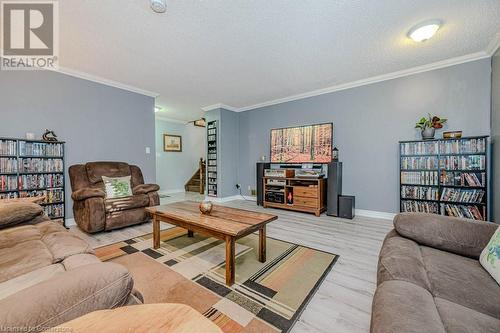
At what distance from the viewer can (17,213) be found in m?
1.61

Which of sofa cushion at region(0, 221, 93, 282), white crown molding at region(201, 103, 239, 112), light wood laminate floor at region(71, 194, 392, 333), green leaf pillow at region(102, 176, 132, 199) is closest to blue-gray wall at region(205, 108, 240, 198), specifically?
white crown molding at region(201, 103, 239, 112)

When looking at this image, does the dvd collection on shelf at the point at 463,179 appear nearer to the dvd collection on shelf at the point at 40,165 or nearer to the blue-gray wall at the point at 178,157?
the dvd collection on shelf at the point at 40,165

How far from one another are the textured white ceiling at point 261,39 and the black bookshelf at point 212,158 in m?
1.67

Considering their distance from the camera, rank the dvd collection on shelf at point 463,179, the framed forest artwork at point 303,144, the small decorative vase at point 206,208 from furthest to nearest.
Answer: the framed forest artwork at point 303,144, the dvd collection on shelf at point 463,179, the small decorative vase at point 206,208

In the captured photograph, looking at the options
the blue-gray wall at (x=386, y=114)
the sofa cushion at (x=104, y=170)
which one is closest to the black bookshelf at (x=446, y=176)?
the blue-gray wall at (x=386, y=114)

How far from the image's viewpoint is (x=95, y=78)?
3492 millimetres

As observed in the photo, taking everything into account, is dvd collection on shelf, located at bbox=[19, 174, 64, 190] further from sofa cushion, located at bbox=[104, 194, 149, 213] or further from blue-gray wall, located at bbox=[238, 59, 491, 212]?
blue-gray wall, located at bbox=[238, 59, 491, 212]

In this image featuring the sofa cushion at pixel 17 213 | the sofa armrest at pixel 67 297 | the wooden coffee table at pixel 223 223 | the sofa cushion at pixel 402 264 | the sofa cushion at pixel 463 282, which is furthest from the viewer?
the wooden coffee table at pixel 223 223

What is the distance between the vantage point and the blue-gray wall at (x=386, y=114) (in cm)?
292

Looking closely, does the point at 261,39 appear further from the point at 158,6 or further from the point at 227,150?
the point at 227,150

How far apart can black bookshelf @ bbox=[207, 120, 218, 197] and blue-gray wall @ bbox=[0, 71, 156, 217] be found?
149cm

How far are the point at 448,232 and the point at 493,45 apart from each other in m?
2.92

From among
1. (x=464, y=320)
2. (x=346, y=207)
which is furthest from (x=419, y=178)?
(x=464, y=320)

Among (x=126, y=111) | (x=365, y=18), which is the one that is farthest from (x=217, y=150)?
(x=365, y=18)
